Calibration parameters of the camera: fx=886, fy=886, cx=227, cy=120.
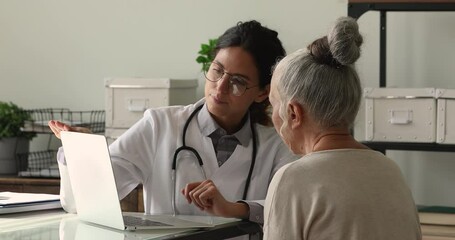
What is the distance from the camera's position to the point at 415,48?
10.6 feet

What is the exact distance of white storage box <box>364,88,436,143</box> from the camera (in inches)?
115

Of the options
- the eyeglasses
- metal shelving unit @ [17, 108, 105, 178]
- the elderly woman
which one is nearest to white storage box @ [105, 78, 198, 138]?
metal shelving unit @ [17, 108, 105, 178]

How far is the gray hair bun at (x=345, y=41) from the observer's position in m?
1.61

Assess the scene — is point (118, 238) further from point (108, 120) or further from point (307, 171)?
point (108, 120)

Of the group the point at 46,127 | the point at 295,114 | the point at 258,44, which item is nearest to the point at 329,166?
the point at 295,114

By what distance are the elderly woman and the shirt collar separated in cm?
67

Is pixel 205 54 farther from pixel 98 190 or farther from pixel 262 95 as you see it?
pixel 98 190

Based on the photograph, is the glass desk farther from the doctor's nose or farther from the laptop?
the doctor's nose

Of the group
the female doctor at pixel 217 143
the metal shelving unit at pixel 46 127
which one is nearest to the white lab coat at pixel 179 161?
the female doctor at pixel 217 143

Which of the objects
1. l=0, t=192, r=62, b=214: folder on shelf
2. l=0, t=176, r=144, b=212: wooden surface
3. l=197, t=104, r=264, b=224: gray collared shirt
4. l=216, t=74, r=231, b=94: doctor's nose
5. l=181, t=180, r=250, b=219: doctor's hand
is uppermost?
l=216, t=74, r=231, b=94: doctor's nose

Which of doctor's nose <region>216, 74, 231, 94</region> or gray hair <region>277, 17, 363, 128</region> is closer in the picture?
gray hair <region>277, 17, 363, 128</region>

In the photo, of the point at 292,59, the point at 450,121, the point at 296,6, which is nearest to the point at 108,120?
the point at 296,6

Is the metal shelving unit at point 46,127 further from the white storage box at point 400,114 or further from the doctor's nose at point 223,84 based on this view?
the doctor's nose at point 223,84

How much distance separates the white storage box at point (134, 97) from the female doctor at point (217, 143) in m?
0.85
